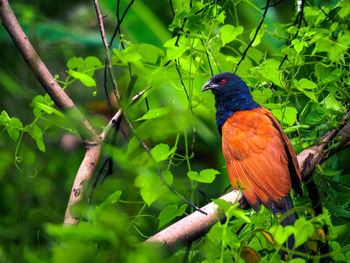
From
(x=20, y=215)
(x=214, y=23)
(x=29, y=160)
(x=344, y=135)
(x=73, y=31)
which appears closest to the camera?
(x=20, y=215)

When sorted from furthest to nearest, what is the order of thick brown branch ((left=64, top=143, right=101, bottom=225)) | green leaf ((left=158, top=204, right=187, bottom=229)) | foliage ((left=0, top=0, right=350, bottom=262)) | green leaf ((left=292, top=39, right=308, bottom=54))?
green leaf ((left=292, top=39, right=308, bottom=54)) → green leaf ((left=158, top=204, right=187, bottom=229)) → thick brown branch ((left=64, top=143, right=101, bottom=225)) → foliage ((left=0, top=0, right=350, bottom=262))

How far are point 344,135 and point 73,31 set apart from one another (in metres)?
2.75

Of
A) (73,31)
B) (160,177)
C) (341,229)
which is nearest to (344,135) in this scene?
(341,229)

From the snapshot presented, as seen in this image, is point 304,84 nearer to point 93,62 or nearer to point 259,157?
point 259,157

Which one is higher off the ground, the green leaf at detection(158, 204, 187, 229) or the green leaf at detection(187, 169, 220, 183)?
the green leaf at detection(187, 169, 220, 183)

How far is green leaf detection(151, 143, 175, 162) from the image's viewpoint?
1017 millimetres

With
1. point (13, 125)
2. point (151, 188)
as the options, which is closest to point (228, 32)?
point (151, 188)

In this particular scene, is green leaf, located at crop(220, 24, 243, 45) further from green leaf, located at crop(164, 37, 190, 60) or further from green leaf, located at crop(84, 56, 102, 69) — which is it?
green leaf, located at crop(84, 56, 102, 69)

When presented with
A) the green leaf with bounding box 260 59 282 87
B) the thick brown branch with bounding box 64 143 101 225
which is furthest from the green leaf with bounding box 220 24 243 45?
the thick brown branch with bounding box 64 143 101 225

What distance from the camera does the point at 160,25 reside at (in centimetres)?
255

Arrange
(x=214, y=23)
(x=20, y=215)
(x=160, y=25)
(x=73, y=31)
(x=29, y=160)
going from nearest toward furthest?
1. (x=20, y=215)
2. (x=29, y=160)
3. (x=214, y=23)
4. (x=160, y=25)
5. (x=73, y=31)

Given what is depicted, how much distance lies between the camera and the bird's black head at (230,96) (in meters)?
1.78

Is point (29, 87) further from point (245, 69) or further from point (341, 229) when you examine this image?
point (341, 229)

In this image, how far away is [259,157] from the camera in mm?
1604
